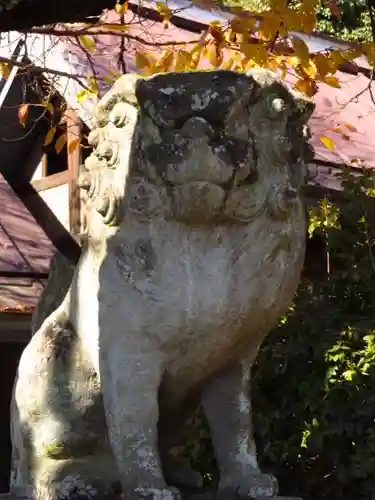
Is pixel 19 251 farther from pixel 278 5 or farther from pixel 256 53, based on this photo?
pixel 278 5

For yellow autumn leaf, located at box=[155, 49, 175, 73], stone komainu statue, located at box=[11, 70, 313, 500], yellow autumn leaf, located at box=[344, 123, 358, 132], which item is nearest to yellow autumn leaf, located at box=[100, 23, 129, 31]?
yellow autumn leaf, located at box=[155, 49, 175, 73]

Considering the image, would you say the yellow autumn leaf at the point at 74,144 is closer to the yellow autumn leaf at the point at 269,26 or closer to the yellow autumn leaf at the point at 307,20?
the yellow autumn leaf at the point at 269,26

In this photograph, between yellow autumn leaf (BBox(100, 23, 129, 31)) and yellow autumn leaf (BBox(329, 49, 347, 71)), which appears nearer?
yellow autumn leaf (BBox(329, 49, 347, 71))

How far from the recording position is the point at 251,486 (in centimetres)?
245

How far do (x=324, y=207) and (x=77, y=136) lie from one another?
1732 millimetres

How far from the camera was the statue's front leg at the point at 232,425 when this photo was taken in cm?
253

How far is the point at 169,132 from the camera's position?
2.43m

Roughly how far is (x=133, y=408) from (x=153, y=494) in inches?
9.3

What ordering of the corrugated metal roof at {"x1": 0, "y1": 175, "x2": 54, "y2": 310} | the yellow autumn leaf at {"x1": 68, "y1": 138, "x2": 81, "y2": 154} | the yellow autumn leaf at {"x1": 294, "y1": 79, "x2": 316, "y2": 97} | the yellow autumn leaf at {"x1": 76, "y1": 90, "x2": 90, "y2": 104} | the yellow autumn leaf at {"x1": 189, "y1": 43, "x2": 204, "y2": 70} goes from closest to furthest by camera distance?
the yellow autumn leaf at {"x1": 294, "y1": 79, "x2": 316, "y2": 97} → the yellow autumn leaf at {"x1": 189, "y1": 43, "x2": 204, "y2": 70} → the yellow autumn leaf at {"x1": 76, "y1": 90, "x2": 90, "y2": 104} → the yellow autumn leaf at {"x1": 68, "y1": 138, "x2": 81, "y2": 154} → the corrugated metal roof at {"x1": 0, "y1": 175, "x2": 54, "y2": 310}

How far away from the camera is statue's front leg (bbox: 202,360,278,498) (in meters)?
2.53

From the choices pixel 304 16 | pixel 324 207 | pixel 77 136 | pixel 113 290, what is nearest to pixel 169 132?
pixel 113 290

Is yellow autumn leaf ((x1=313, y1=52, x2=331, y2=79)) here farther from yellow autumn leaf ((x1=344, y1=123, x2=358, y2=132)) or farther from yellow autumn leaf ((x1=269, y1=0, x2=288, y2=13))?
yellow autumn leaf ((x1=344, y1=123, x2=358, y2=132))

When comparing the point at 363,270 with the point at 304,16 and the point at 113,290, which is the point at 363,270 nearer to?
the point at 304,16

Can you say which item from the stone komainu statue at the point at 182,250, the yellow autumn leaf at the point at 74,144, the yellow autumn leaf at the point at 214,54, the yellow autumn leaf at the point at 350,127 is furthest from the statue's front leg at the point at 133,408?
the yellow autumn leaf at the point at 350,127
